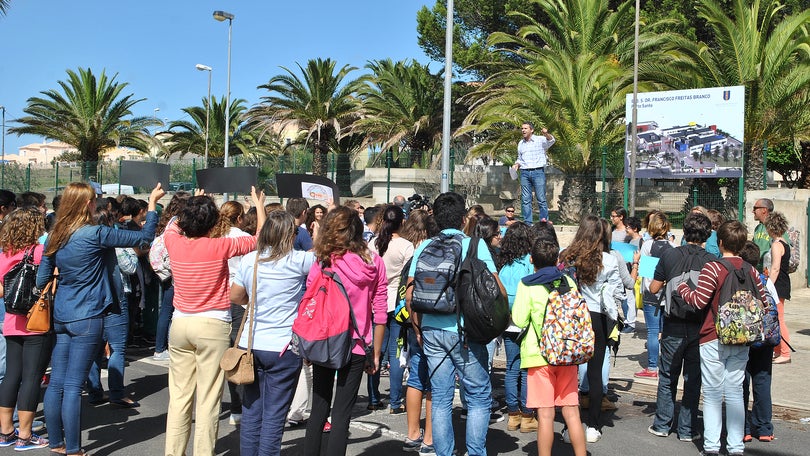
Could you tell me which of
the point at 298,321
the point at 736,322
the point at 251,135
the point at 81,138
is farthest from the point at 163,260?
the point at 251,135

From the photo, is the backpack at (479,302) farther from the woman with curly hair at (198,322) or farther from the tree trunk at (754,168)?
the tree trunk at (754,168)

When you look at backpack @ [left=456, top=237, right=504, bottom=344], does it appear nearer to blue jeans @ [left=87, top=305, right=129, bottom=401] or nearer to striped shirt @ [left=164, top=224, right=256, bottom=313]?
striped shirt @ [left=164, top=224, right=256, bottom=313]

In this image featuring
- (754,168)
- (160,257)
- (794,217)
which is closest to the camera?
(160,257)

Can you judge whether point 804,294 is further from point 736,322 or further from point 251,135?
point 251,135

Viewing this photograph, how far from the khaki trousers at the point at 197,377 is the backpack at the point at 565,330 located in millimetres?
2277

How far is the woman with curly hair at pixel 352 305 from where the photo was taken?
486cm

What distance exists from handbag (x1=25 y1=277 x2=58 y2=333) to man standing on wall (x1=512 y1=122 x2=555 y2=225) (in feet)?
30.1

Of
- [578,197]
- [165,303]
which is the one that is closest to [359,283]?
[165,303]

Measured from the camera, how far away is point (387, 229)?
268 inches

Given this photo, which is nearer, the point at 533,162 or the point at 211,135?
the point at 533,162

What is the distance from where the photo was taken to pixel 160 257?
26.3ft

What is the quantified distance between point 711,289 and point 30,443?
5557mm

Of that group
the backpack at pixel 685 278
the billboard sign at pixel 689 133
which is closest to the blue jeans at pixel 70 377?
the backpack at pixel 685 278

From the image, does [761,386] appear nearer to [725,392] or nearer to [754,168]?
[725,392]
